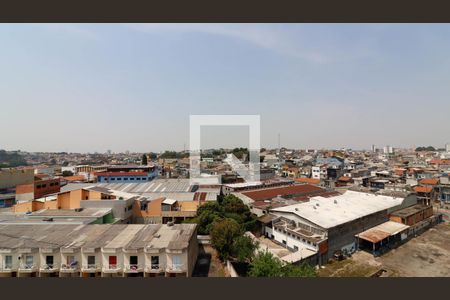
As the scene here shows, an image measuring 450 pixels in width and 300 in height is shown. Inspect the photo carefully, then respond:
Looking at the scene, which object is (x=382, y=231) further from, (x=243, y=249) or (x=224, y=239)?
(x=224, y=239)

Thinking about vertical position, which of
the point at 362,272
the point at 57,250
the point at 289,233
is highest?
the point at 57,250

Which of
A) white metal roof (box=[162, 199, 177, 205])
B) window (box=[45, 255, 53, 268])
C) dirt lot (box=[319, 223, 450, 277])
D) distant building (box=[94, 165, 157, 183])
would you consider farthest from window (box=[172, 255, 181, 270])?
distant building (box=[94, 165, 157, 183])

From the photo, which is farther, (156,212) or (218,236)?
(156,212)

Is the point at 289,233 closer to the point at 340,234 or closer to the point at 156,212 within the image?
the point at 340,234

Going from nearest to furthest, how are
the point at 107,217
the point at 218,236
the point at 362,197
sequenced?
the point at 218,236, the point at 107,217, the point at 362,197

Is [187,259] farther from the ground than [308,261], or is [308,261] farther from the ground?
[187,259]

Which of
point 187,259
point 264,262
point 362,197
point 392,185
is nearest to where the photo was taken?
point 264,262

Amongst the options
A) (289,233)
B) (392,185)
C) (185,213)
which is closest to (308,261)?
(289,233)

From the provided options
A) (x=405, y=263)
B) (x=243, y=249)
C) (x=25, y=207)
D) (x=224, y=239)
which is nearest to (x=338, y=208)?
(x=405, y=263)
